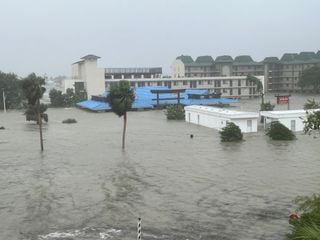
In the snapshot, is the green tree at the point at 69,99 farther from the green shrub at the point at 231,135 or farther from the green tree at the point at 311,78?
the green shrub at the point at 231,135

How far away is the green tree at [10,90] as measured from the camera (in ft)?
315

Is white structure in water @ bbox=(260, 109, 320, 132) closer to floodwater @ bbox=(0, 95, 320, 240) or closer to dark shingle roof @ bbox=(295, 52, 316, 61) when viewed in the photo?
floodwater @ bbox=(0, 95, 320, 240)

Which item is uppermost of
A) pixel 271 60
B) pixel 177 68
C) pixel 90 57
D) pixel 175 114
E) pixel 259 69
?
pixel 90 57

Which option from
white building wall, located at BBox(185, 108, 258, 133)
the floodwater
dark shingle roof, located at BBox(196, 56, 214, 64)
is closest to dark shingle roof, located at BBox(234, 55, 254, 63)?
dark shingle roof, located at BBox(196, 56, 214, 64)

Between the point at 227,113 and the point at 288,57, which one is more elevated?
the point at 288,57

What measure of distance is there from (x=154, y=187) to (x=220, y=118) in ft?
95.5

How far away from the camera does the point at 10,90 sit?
97375mm

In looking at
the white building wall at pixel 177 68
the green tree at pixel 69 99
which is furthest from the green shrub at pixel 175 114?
the white building wall at pixel 177 68

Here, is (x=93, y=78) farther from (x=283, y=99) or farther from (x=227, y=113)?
(x=227, y=113)

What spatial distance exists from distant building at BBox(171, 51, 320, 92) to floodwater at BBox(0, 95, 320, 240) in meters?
87.4

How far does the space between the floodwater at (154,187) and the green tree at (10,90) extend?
2136 inches

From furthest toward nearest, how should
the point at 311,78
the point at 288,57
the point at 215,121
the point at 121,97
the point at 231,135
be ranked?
1. the point at 288,57
2. the point at 311,78
3. the point at 215,121
4. the point at 231,135
5. the point at 121,97

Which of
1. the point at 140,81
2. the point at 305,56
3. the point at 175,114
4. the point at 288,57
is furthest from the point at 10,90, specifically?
the point at 305,56

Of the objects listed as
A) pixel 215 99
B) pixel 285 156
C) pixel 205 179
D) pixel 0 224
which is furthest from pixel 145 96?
pixel 0 224
